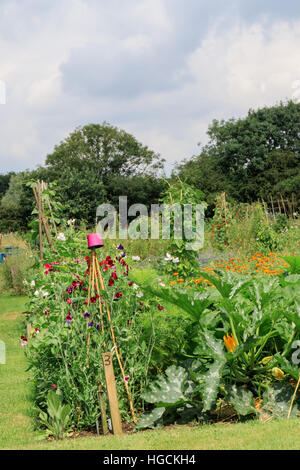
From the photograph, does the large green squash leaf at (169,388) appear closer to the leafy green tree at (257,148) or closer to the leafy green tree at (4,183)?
the leafy green tree at (257,148)

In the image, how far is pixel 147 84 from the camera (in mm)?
7043

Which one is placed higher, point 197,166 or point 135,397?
point 197,166

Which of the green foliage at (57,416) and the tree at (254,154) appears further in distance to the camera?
the tree at (254,154)

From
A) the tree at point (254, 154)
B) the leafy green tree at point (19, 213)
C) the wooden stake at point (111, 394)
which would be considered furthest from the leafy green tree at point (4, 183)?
the wooden stake at point (111, 394)

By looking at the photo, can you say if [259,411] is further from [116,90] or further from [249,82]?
[249,82]

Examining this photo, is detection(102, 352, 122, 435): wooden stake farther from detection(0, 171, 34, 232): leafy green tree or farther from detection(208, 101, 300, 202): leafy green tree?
detection(208, 101, 300, 202): leafy green tree

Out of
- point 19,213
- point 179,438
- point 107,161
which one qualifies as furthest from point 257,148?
point 179,438

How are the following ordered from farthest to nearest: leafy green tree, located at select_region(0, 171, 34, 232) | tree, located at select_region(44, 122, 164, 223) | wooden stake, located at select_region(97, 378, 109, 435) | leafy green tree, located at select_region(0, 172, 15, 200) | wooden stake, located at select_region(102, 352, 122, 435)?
leafy green tree, located at select_region(0, 172, 15, 200) < tree, located at select_region(44, 122, 164, 223) < leafy green tree, located at select_region(0, 171, 34, 232) < wooden stake, located at select_region(97, 378, 109, 435) < wooden stake, located at select_region(102, 352, 122, 435)

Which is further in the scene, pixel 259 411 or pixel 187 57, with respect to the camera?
pixel 187 57

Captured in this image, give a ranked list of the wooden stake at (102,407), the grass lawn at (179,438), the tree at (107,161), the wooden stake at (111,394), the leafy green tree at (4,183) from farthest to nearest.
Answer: the leafy green tree at (4,183) < the tree at (107,161) < the wooden stake at (102,407) < the wooden stake at (111,394) < the grass lawn at (179,438)

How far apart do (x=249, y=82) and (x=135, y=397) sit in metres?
6.91

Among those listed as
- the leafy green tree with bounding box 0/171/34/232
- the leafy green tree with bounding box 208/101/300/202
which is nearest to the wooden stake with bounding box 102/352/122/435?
the leafy green tree with bounding box 0/171/34/232

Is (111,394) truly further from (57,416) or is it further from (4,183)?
(4,183)
